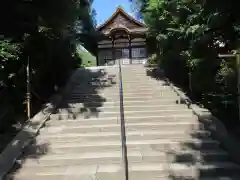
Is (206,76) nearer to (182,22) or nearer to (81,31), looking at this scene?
(182,22)

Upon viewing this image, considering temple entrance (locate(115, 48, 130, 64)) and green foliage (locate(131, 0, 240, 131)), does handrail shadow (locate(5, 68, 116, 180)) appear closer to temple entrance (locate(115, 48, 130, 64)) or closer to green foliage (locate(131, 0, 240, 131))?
green foliage (locate(131, 0, 240, 131))

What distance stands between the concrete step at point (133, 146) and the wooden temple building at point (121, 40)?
14.6 meters

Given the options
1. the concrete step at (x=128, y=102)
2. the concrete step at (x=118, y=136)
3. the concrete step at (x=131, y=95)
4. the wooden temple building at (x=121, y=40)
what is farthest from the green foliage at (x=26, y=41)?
the wooden temple building at (x=121, y=40)

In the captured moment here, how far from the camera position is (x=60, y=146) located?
221 inches

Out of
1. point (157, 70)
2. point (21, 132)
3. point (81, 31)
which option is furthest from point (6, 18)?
point (81, 31)

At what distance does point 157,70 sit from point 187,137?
6.42 meters

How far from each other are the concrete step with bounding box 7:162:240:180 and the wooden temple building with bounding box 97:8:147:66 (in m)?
15.4

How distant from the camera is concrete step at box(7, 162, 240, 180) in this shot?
448cm

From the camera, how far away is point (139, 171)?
14.9ft

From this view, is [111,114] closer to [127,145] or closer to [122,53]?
[127,145]

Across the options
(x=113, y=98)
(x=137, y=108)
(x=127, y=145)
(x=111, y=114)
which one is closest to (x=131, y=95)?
(x=113, y=98)

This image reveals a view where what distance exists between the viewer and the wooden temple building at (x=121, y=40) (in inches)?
792

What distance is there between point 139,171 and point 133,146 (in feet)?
3.03

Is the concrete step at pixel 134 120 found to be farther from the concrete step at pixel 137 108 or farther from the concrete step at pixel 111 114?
the concrete step at pixel 137 108
